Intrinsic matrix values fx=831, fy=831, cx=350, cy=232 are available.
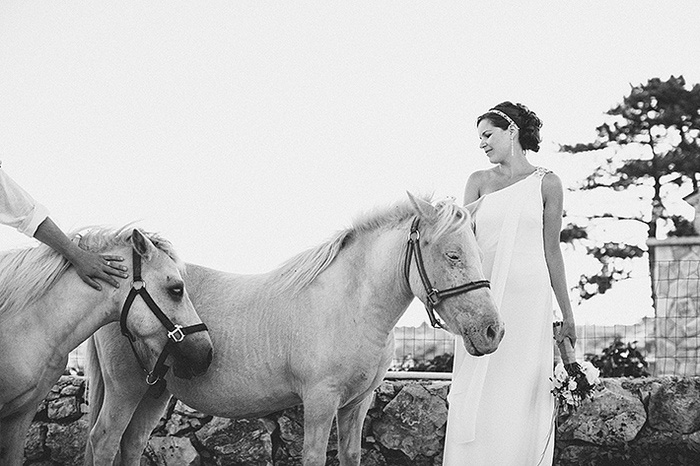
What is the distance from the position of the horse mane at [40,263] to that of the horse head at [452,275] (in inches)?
48.7

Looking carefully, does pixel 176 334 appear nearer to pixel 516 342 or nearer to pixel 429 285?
pixel 429 285

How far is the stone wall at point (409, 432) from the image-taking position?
20.0ft

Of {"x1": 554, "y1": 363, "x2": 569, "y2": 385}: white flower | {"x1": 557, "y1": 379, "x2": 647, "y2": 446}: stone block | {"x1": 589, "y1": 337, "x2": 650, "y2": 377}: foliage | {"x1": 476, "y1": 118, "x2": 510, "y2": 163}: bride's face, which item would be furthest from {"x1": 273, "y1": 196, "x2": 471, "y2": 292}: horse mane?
{"x1": 589, "y1": 337, "x2": 650, "y2": 377}: foliage

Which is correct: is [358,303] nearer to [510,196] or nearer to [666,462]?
[510,196]

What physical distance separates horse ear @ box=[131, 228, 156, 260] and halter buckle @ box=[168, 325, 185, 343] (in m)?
0.39

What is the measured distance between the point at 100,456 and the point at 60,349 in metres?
0.89

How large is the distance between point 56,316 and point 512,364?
2265 millimetres

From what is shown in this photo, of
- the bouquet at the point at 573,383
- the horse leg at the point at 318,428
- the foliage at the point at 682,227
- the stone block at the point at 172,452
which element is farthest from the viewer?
the foliage at the point at 682,227

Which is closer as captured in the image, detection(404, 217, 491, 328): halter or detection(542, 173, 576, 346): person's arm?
detection(404, 217, 491, 328): halter

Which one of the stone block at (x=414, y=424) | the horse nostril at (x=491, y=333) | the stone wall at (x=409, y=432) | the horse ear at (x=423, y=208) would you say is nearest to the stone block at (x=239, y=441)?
the stone wall at (x=409, y=432)

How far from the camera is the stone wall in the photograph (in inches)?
240

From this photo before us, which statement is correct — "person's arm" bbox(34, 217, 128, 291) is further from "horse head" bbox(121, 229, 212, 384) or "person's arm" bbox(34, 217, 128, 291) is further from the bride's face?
the bride's face

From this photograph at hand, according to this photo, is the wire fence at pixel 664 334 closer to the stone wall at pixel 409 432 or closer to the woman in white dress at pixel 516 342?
the stone wall at pixel 409 432

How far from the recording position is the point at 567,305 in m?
4.33
